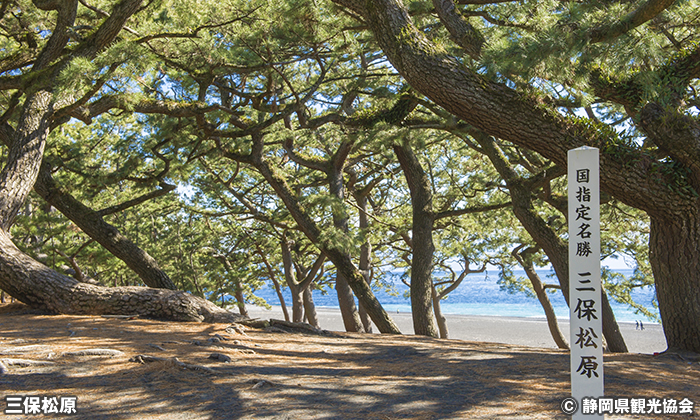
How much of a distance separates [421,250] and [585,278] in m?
5.47

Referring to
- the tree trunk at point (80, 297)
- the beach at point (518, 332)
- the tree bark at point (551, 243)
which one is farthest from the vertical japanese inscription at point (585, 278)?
the beach at point (518, 332)

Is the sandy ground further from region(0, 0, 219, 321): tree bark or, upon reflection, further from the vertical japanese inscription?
region(0, 0, 219, 321): tree bark

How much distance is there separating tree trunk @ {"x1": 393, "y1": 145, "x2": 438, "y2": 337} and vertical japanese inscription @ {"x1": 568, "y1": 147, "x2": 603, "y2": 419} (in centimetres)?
526

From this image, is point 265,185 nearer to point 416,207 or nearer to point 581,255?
point 416,207

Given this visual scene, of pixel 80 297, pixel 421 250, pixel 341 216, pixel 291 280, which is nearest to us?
pixel 80 297

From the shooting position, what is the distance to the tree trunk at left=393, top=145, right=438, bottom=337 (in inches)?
306

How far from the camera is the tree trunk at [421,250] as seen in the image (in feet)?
25.5

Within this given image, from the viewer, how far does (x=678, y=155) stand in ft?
13.2

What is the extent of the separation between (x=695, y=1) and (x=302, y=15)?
11.3 feet

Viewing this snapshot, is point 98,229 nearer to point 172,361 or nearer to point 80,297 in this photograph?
point 80,297

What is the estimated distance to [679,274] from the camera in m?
4.22

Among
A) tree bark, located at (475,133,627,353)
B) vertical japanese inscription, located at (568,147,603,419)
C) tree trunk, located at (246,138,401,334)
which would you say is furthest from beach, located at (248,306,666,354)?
vertical japanese inscription, located at (568,147,603,419)

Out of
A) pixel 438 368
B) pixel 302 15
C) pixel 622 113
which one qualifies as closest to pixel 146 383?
pixel 438 368

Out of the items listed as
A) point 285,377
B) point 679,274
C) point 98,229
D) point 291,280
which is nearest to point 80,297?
point 98,229
